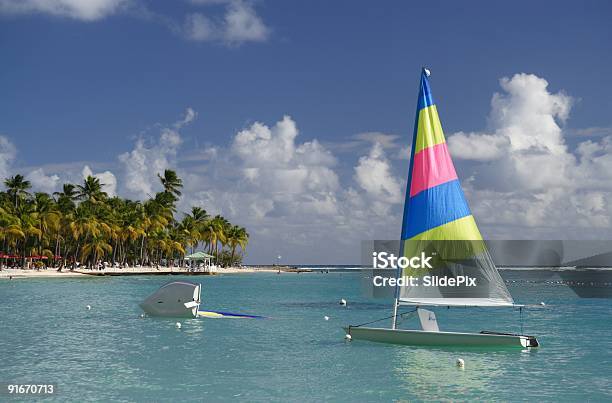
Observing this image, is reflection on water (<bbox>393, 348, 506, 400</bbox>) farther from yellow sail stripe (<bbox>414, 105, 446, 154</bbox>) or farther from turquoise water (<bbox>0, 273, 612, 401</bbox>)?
yellow sail stripe (<bbox>414, 105, 446, 154</bbox>)

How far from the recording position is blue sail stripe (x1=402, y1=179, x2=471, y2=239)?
23406 mm

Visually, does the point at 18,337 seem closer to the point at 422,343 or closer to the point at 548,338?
the point at 422,343

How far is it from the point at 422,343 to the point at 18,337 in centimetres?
1944

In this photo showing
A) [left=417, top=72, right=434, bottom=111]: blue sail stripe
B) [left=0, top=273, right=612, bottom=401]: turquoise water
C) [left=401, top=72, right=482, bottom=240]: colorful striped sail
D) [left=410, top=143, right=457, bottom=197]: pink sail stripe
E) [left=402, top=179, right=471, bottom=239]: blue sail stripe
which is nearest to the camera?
[left=0, top=273, right=612, bottom=401]: turquoise water

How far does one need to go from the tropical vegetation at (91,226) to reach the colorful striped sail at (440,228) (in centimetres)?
8597

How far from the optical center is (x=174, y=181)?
458 ft

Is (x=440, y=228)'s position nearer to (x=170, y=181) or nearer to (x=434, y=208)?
(x=434, y=208)

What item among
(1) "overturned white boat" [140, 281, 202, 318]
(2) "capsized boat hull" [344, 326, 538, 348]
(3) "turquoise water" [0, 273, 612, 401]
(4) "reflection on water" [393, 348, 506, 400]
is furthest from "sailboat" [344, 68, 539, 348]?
(1) "overturned white boat" [140, 281, 202, 318]

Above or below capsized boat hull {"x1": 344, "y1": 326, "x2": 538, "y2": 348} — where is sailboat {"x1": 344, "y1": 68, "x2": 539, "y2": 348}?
above

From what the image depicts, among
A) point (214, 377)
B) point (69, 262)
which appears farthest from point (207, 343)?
point (69, 262)

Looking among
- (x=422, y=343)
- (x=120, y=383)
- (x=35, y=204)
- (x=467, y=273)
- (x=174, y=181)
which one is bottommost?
(x=120, y=383)

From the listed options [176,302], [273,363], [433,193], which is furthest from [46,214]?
[433,193]

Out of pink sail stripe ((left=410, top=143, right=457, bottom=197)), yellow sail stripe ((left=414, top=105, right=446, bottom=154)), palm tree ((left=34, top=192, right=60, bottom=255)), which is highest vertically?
palm tree ((left=34, top=192, right=60, bottom=255))

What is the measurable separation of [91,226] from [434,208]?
95022 millimetres
